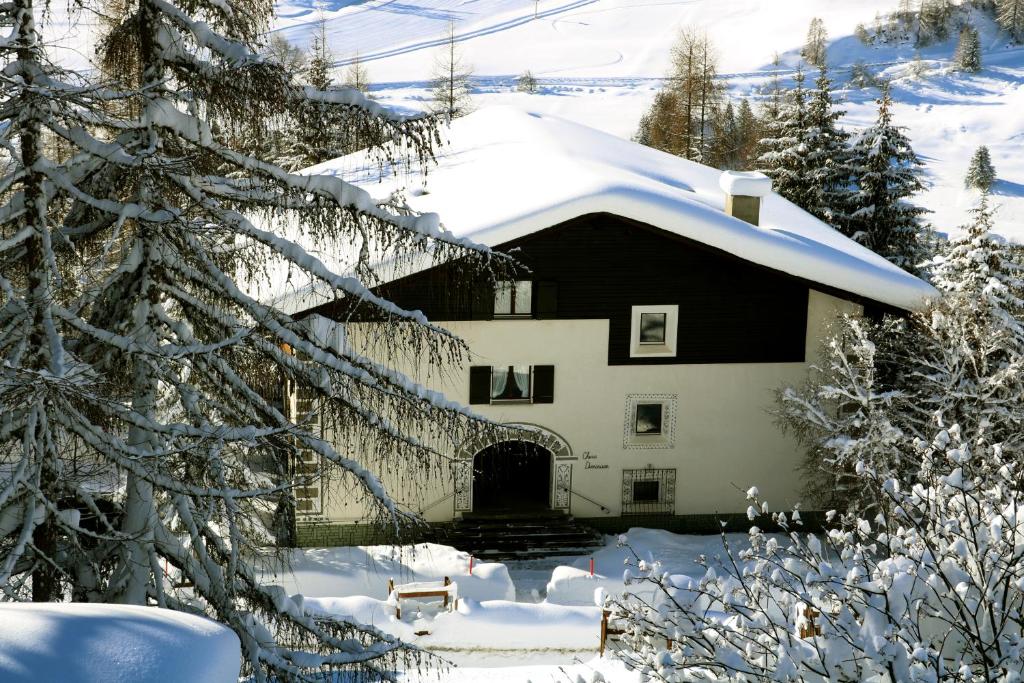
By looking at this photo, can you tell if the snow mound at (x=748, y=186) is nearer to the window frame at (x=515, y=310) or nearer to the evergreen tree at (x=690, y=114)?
the window frame at (x=515, y=310)

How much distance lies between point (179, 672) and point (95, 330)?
372 centimetres

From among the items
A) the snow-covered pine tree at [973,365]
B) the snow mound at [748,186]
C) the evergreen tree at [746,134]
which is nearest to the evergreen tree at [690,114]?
the evergreen tree at [746,134]

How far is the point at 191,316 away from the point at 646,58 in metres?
99.7

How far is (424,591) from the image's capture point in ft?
61.1

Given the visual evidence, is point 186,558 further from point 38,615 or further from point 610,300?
point 610,300

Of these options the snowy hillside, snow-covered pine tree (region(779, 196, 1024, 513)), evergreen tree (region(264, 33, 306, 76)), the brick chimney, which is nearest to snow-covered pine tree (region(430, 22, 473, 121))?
the snowy hillside

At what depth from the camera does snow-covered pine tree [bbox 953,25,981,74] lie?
289 ft

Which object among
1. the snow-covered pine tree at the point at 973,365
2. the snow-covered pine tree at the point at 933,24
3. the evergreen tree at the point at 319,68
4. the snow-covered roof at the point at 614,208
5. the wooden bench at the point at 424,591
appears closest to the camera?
the evergreen tree at the point at 319,68

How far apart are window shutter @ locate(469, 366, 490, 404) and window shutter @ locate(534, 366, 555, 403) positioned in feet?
3.35

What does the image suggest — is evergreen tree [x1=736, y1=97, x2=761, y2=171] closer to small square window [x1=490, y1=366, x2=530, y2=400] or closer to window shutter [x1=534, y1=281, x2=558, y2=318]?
window shutter [x1=534, y1=281, x2=558, y2=318]

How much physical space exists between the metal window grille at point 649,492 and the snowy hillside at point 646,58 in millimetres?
39519

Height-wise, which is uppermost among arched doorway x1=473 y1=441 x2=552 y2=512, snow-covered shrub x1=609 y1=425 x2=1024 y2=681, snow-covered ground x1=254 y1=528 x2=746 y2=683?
snow-covered shrub x1=609 y1=425 x2=1024 y2=681

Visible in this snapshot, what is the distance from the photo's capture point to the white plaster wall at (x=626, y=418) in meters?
22.8

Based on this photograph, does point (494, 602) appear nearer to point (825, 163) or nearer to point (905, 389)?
point (905, 389)
